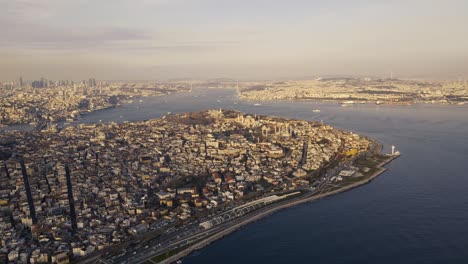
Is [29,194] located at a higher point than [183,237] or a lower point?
higher

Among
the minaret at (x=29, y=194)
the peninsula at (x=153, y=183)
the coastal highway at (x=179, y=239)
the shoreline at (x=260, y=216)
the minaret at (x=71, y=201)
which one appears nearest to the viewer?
the coastal highway at (x=179, y=239)

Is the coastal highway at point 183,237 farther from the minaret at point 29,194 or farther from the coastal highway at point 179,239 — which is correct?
the minaret at point 29,194

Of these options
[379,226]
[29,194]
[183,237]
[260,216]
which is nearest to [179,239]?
[183,237]

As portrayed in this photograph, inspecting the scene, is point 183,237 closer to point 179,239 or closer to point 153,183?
point 179,239

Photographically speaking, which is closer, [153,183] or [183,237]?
[183,237]

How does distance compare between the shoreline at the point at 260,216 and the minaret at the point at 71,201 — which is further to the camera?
the minaret at the point at 71,201

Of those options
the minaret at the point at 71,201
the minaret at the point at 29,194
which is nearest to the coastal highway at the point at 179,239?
the minaret at the point at 71,201

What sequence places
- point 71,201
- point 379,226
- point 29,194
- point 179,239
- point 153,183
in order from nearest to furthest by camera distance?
point 179,239 < point 379,226 < point 71,201 < point 29,194 < point 153,183

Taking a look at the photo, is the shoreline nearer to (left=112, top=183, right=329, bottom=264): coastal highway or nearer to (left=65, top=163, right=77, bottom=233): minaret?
(left=112, top=183, right=329, bottom=264): coastal highway

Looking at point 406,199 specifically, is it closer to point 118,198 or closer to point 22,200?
point 118,198

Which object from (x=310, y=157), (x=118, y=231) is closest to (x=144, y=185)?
(x=118, y=231)

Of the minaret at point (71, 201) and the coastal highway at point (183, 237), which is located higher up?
the minaret at point (71, 201)
